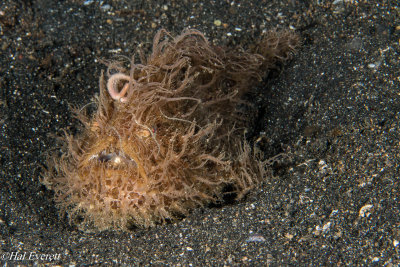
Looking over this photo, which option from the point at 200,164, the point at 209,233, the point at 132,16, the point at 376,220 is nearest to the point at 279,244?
the point at 209,233

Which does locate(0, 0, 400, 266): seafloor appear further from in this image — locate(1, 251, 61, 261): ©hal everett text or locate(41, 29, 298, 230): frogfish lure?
locate(41, 29, 298, 230): frogfish lure

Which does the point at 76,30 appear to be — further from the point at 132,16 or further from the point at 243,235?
the point at 243,235

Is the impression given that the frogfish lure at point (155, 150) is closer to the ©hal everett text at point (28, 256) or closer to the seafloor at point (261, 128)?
the seafloor at point (261, 128)

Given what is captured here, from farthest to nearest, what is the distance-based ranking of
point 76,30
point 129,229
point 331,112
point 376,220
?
point 76,30 < point 331,112 < point 129,229 < point 376,220

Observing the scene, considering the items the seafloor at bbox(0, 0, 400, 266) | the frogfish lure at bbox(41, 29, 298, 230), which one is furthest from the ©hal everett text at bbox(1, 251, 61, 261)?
the frogfish lure at bbox(41, 29, 298, 230)

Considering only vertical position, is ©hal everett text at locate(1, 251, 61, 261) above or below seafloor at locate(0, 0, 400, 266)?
below

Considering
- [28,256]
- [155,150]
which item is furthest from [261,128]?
[28,256]

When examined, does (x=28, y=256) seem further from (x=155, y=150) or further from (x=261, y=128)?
(x=261, y=128)
